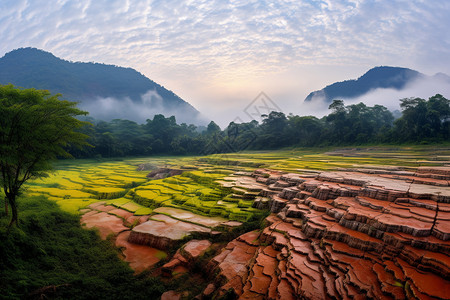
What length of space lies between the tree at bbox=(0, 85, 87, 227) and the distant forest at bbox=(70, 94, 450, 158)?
15420mm

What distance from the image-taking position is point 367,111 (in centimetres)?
3909

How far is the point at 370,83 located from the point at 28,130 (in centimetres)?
12397

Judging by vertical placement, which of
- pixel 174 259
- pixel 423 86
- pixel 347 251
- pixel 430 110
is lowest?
pixel 174 259

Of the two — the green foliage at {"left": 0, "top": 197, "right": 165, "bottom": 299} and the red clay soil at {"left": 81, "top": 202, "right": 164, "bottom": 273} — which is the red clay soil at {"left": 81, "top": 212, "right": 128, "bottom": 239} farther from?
the green foliage at {"left": 0, "top": 197, "right": 165, "bottom": 299}

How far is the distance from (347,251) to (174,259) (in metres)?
5.21

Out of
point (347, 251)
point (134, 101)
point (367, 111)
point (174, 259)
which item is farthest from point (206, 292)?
point (134, 101)

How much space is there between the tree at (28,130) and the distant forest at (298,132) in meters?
15.4

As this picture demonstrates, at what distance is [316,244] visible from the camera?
622cm

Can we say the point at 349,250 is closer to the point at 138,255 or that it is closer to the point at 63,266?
the point at 138,255

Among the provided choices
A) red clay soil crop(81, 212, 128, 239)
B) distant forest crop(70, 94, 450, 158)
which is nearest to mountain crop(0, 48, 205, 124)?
distant forest crop(70, 94, 450, 158)

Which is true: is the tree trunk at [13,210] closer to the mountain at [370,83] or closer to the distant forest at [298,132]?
the distant forest at [298,132]

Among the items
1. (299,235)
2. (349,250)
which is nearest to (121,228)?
(299,235)

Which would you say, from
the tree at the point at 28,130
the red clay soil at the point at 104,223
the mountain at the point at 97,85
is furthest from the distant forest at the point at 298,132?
the mountain at the point at 97,85

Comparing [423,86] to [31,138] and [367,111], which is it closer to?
[367,111]
